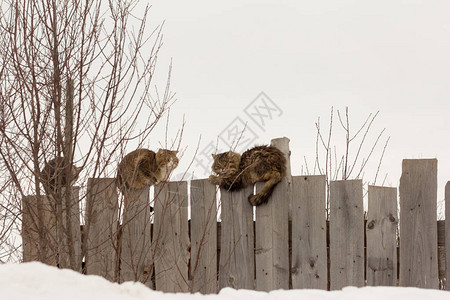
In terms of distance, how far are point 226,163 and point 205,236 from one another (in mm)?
888

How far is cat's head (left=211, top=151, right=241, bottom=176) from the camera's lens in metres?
5.37

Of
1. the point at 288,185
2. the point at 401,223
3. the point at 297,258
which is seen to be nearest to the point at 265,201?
the point at 288,185

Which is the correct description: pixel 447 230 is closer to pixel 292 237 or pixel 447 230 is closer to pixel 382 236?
pixel 382 236

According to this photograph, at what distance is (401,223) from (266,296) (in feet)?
10.5

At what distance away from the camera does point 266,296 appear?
2129mm

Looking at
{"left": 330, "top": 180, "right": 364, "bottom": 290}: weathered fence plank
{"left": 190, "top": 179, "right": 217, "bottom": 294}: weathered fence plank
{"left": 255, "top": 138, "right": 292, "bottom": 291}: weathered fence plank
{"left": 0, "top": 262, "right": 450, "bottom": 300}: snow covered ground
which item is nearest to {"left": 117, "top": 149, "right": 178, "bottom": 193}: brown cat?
{"left": 190, "top": 179, "right": 217, "bottom": 294}: weathered fence plank

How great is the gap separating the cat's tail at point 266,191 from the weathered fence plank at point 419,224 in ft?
4.34

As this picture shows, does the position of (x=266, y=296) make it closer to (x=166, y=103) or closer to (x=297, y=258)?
(x=166, y=103)

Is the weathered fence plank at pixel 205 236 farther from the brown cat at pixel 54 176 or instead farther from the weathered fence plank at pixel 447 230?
the weathered fence plank at pixel 447 230

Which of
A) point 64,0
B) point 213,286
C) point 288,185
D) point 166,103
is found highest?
point 64,0

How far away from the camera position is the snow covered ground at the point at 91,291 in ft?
6.00

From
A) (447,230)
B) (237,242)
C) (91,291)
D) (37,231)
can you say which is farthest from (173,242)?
(91,291)

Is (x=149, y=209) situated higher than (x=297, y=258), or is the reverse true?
(x=149, y=209)

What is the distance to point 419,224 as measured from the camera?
482 cm
